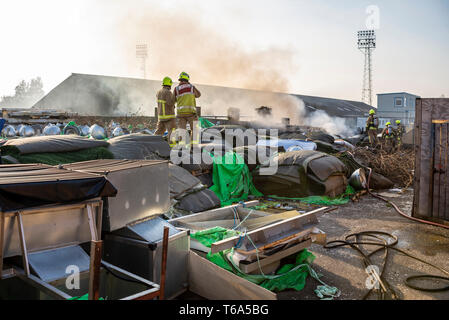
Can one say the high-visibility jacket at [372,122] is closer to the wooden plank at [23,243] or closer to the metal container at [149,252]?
the metal container at [149,252]

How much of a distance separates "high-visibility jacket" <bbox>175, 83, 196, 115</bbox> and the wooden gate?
432 centimetres

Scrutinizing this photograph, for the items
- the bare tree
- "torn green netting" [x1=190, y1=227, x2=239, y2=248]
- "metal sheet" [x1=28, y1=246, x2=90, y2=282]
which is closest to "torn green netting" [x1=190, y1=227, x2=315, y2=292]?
"torn green netting" [x1=190, y1=227, x2=239, y2=248]

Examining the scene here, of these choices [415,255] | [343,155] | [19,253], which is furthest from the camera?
[343,155]

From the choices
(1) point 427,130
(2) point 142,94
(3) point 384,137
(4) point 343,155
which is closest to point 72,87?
(2) point 142,94

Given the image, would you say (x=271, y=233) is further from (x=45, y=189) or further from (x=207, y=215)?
(x=45, y=189)

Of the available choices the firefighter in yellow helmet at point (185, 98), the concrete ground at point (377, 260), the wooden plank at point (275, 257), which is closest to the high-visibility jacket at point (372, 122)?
the concrete ground at point (377, 260)

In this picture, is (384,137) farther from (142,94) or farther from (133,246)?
(142,94)

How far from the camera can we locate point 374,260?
12.5ft

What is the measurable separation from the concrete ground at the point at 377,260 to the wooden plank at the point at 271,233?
474mm

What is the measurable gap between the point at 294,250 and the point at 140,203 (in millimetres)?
1559

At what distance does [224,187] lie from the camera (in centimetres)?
676

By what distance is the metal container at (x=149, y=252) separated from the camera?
8.80 feet

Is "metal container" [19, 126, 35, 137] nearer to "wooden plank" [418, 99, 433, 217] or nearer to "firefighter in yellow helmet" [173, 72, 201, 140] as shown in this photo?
"firefighter in yellow helmet" [173, 72, 201, 140]

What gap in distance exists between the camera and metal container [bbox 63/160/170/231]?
268 centimetres
